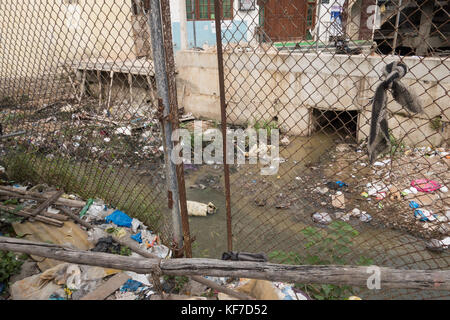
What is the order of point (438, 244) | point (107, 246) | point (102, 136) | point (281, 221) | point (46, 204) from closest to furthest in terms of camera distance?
point (107, 246) → point (46, 204) → point (438, 244) → point (281, 221) → point (102, 136)

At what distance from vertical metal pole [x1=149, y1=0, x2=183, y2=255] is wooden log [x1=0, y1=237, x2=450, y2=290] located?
44 cm

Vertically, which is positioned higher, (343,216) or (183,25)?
(183,25)

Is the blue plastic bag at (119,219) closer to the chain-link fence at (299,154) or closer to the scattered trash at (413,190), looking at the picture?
the chain-link fence at (299,154)

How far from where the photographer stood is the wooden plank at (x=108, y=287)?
75.2 inches

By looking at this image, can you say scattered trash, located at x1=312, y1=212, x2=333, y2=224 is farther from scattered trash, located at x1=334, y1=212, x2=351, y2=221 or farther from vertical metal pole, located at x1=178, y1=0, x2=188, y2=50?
vertical metal pole, located at x1=178, y1=0, x2=188, y2=50

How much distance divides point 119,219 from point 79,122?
492cm

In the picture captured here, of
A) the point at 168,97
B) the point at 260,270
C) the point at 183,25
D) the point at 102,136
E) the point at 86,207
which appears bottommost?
the point at 102,136

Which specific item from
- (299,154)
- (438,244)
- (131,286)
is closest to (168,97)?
(131,286)

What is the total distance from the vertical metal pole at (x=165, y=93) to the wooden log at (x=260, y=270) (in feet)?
1.45

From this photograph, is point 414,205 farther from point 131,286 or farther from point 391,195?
point 131,286

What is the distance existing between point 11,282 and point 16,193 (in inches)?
45.7

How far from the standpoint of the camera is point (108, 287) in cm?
197
